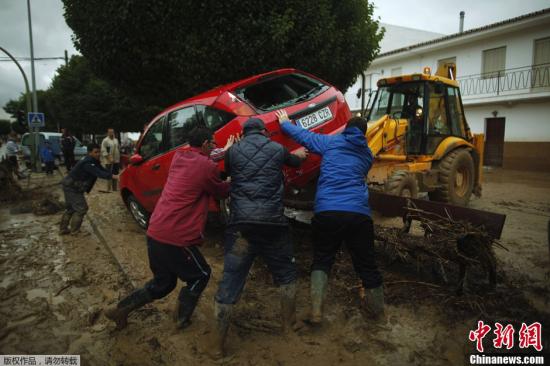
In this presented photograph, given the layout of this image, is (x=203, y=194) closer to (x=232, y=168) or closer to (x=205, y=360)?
(x=232, y=168)

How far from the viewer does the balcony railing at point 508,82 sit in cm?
1504

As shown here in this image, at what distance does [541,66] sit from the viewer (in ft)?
49.5

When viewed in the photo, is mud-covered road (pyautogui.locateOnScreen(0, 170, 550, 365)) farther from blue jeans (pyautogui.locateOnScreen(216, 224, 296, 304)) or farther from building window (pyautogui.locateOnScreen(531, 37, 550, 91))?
building window (pyautogui.locateOnScreen(531, 37, 550, 91))

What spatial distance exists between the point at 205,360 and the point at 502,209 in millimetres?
8143

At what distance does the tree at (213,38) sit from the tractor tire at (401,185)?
8.61 ft

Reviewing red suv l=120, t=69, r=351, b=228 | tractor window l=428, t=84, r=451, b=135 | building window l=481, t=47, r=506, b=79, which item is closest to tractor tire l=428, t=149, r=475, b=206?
tractor window l=428, t=84, r=451, b=135

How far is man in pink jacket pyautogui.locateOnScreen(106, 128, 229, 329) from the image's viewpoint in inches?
117

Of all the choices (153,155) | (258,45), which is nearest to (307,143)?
(153,155)

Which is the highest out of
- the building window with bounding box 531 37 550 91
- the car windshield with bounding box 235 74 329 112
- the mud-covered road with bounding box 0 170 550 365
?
the building window with bounding box 531 37 550 91

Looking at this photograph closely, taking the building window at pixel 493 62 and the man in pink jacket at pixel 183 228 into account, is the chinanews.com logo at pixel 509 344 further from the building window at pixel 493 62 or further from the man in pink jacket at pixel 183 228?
the building window at pixel 493 62

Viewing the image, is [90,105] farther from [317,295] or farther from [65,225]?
[317,295]

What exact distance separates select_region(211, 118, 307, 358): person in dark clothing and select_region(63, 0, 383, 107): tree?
12.0 ft

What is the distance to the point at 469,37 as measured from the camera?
16.9m

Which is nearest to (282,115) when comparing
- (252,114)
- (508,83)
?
(252,114)
